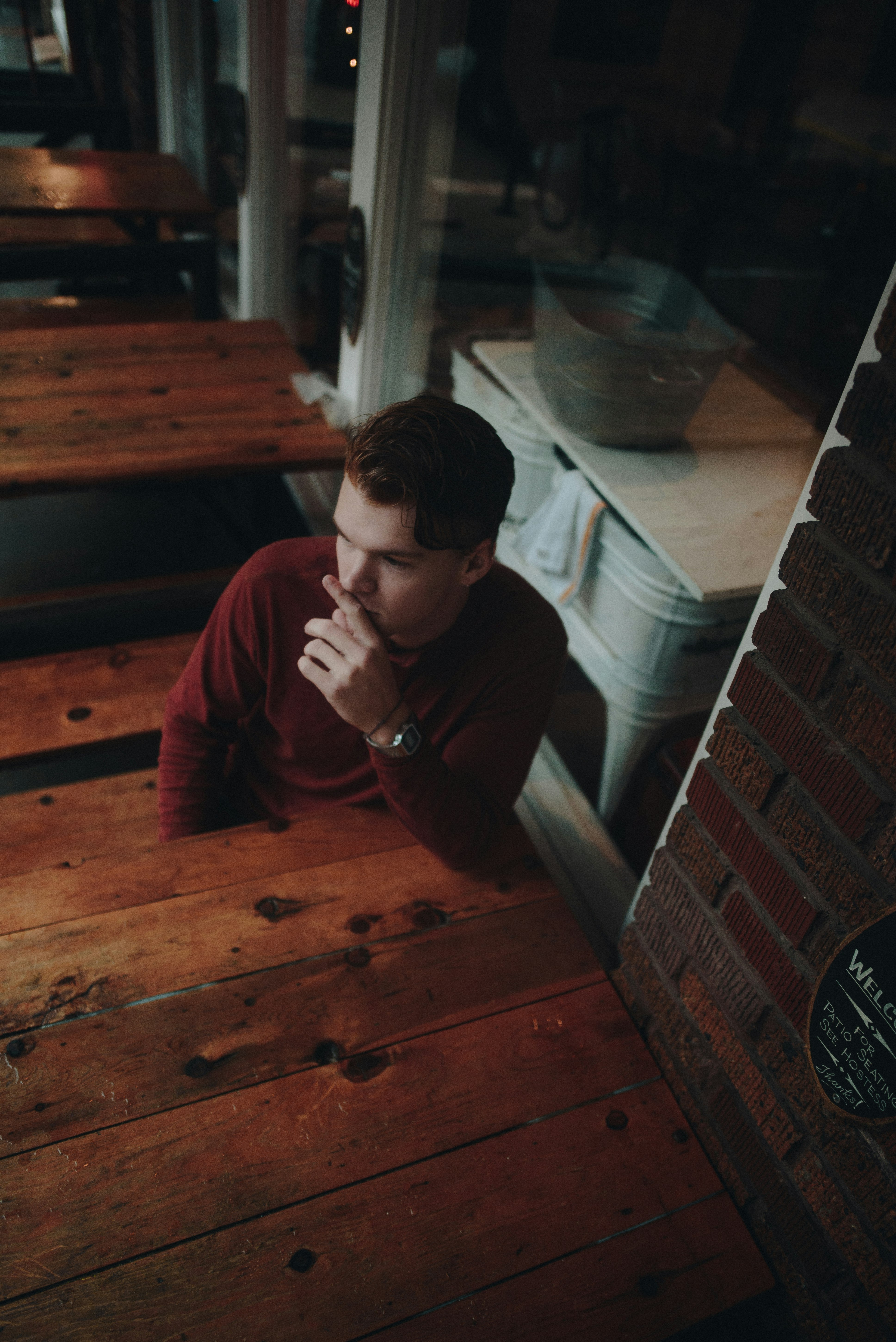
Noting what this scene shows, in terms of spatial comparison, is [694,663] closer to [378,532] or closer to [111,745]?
[378,532]

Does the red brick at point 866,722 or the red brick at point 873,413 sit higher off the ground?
the red brick at point 873,413

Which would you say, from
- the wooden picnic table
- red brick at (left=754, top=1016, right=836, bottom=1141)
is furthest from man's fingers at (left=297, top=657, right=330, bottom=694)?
the wooden picnic table

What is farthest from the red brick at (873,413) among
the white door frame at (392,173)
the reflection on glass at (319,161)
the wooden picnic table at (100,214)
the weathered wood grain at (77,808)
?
the wooden picnic table at (100,214)

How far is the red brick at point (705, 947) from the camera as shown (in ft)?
3.67

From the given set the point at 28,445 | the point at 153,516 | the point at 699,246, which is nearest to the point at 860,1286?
the point at 28,445

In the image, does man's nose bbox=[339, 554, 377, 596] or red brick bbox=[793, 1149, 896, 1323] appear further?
man's nose bbox=[339, 554, 377, 596]

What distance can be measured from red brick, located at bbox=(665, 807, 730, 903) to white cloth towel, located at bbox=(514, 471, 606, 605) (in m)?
0.79

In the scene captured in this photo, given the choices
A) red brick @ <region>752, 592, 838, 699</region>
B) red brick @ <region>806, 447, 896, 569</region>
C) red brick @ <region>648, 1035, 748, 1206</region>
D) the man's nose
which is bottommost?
red brick @ <region>648, 1035, 748, 1206</region>

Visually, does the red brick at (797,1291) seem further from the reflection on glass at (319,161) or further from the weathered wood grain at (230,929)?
the reflection on glass at (319,161)

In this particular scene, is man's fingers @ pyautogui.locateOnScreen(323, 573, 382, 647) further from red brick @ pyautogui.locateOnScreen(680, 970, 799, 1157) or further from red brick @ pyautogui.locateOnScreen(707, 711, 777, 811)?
red brick @ pyautogui.locateOnScreen(680, 970, 799, 1157)

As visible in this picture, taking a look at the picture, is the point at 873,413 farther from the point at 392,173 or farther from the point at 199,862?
the point at 392,173

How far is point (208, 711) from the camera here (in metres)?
1.45

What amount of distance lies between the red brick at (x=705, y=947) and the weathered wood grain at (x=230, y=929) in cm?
22

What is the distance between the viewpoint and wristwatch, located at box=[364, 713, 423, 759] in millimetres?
1182
